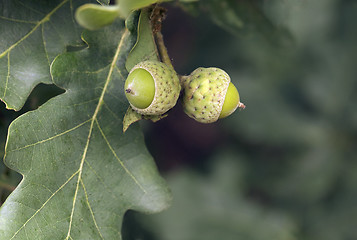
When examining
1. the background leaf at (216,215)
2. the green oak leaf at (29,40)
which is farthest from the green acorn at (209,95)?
the background leaf at (216,215)

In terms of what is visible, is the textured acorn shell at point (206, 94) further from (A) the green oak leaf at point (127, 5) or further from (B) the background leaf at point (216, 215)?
(B) the background leaf at point (216, 215)

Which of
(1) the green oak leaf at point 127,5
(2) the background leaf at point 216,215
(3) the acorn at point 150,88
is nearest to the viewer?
(1) the green oak leaf at point 127,5

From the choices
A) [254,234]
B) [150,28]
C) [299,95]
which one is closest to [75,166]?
[150,28]

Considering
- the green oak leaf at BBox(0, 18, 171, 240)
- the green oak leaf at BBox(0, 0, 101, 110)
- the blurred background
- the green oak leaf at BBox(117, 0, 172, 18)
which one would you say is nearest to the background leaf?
the blurred background

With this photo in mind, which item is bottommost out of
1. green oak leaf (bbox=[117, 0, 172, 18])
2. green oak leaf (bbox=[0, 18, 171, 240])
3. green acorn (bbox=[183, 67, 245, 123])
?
green oak leaf (bbox=[0, 18, 171, 240])

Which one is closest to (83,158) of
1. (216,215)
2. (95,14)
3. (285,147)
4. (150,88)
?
(150,88)

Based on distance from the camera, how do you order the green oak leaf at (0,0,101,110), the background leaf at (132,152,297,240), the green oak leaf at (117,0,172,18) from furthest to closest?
the background leaf at (132,152,297,240), the green oak leaf at (0,0,101,110), the green oak leaf at (117,0,172,18)

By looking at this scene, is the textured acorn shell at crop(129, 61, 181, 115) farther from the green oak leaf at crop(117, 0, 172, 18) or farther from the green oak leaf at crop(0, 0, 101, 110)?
the green oak leaf at crop(0, 0, 101, 110)

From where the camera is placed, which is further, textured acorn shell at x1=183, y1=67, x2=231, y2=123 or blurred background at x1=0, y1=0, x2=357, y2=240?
blurred background at x1=0, y1=0, x2=357, y2=240
